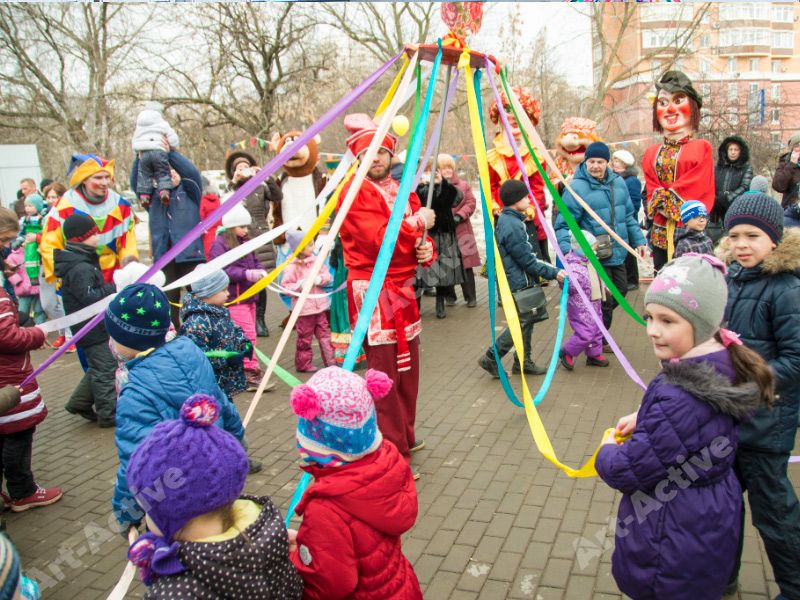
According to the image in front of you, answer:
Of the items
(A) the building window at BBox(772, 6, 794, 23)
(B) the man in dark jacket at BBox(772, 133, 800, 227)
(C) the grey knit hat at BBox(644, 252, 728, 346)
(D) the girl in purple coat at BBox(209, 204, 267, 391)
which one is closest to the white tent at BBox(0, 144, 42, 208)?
(D) the girl in purple coat at BBox(209, 204, 267, 391)

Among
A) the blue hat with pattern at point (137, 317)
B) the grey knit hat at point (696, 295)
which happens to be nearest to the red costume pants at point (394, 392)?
the blue hat with pattern at point (137, 317)

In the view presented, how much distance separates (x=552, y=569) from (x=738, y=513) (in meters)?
1.10

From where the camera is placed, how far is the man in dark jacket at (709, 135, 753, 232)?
7629mm

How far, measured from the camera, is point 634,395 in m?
5.32

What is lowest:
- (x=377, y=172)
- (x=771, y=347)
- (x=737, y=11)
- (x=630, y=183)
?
(x=771, y=347)

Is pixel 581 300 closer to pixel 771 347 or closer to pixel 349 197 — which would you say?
pixel 771 347

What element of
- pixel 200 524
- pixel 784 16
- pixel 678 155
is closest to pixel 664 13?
pixel 678 155

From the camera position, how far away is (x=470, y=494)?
3891 mm

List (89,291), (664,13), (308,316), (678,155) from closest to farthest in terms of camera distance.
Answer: (89,291)
(678,155)
(308,316)
(664,13)

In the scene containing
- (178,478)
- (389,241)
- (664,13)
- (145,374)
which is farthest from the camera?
(664,13)

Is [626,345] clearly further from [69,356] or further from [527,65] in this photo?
[527,65]

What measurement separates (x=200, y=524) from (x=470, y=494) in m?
2.39

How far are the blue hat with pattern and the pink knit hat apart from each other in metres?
1.01

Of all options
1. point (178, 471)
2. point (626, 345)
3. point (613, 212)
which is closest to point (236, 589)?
point (178, 471)
